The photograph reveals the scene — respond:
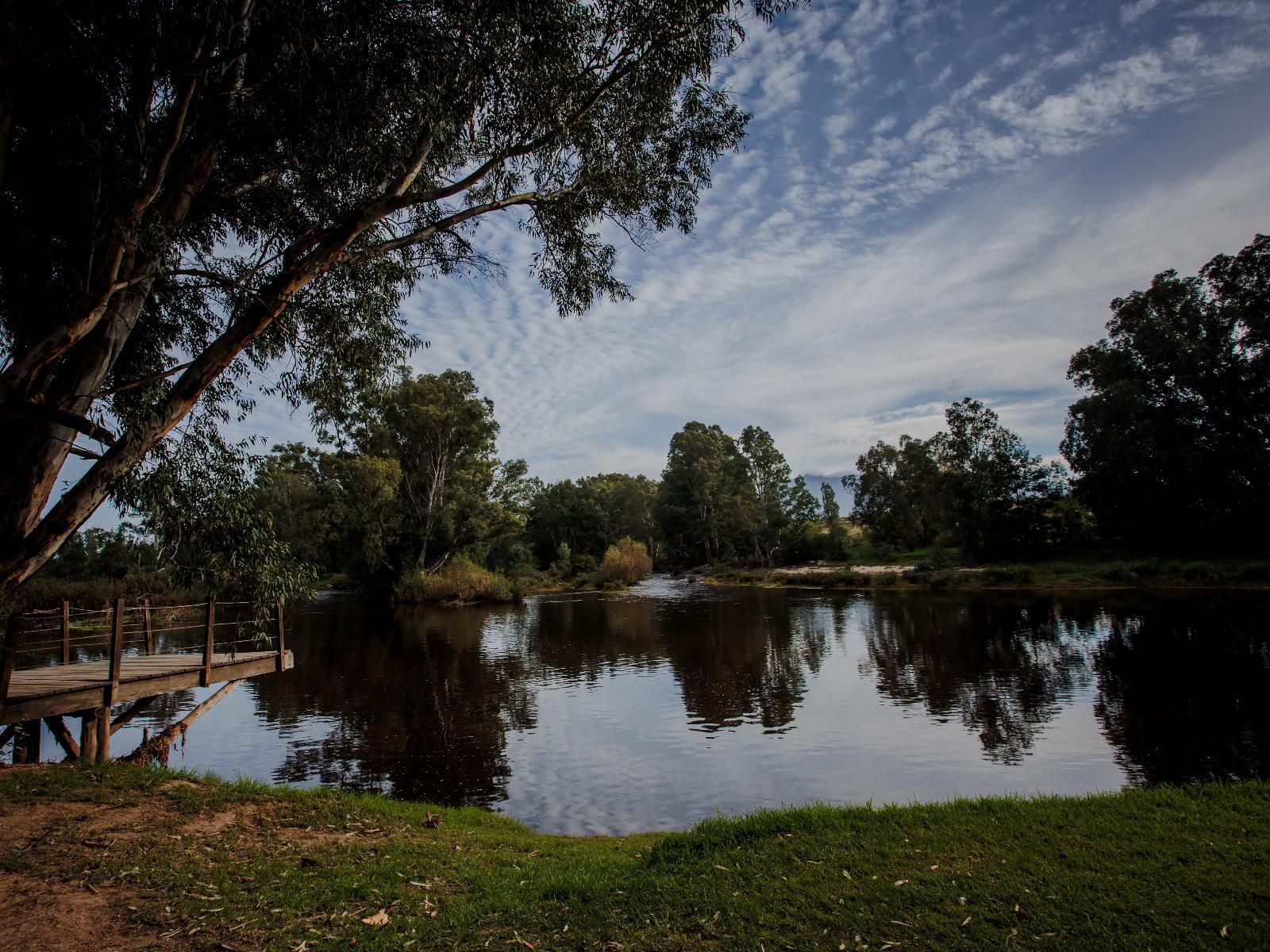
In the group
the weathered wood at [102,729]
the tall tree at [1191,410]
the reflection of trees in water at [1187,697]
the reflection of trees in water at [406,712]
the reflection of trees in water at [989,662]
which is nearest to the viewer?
the weathered wood at [102,729]

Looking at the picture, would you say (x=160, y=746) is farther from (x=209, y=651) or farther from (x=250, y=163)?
(x=250, y=163)

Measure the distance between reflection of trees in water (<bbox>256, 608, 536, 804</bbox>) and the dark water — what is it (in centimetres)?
7

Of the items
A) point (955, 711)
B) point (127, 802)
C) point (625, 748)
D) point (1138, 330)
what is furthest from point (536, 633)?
point (1138, 330)

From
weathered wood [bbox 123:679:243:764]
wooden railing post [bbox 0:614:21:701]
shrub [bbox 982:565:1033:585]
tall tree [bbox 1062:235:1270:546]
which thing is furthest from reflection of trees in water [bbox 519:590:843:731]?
tall tree [bbox 1062:235:1270:546]

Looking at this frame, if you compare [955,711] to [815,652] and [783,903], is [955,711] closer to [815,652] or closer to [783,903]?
[815,652]

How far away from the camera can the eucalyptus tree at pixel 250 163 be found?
5.93 m

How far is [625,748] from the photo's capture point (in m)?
11.6

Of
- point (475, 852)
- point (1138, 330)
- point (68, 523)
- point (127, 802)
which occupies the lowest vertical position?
point (475, 852)

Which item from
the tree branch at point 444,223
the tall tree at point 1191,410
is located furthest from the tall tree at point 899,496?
the tree branch at point 444,223

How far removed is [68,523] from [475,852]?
4995mm

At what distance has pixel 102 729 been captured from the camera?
356 inches

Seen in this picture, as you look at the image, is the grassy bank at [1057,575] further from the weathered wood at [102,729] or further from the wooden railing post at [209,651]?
the weathered wood at [102,729]

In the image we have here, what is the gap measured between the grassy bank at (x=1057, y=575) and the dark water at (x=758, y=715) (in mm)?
6143

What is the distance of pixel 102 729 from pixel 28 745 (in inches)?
103
